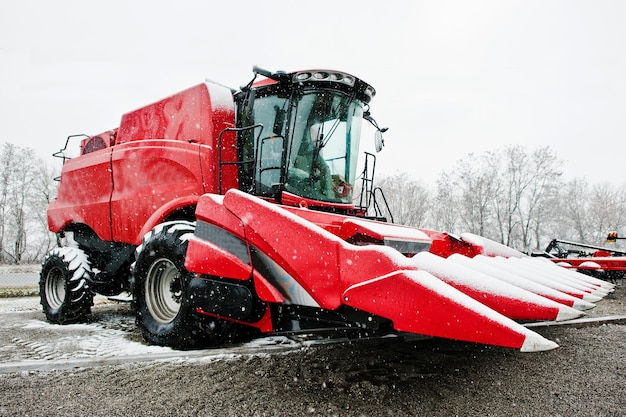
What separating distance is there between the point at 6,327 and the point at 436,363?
500 centimetres

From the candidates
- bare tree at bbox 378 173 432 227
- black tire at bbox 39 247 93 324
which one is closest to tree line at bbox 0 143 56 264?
bare tree at bbox 378 173 432 227

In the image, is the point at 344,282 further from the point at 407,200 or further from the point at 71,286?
the point at 407,200

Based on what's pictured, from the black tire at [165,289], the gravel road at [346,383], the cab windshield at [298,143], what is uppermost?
the cab windshield at [298,143]

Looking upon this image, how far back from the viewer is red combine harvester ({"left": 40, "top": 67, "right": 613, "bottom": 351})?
2.04 meters

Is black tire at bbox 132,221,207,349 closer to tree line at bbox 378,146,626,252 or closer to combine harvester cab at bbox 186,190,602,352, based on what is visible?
combine harvester cab at bbox 186,190,602,352

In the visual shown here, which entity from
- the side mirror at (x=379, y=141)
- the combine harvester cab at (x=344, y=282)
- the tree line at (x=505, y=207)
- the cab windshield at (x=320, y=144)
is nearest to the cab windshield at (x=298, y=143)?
the cab windshield at (x=320, y=144)

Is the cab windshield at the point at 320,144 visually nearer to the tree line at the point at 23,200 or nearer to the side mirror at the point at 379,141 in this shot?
the side mirror at the point at 379,141

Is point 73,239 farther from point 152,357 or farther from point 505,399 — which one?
point 505,399

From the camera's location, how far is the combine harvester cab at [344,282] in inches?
70.1

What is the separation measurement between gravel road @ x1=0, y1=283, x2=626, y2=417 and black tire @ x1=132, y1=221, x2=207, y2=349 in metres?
0.25

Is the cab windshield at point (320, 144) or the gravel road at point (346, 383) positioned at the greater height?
the cab windshield at point (320, 144)

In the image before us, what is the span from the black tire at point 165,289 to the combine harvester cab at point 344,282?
377 mm

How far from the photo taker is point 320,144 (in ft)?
13.4

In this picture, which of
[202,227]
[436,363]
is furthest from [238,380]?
[436,363]
